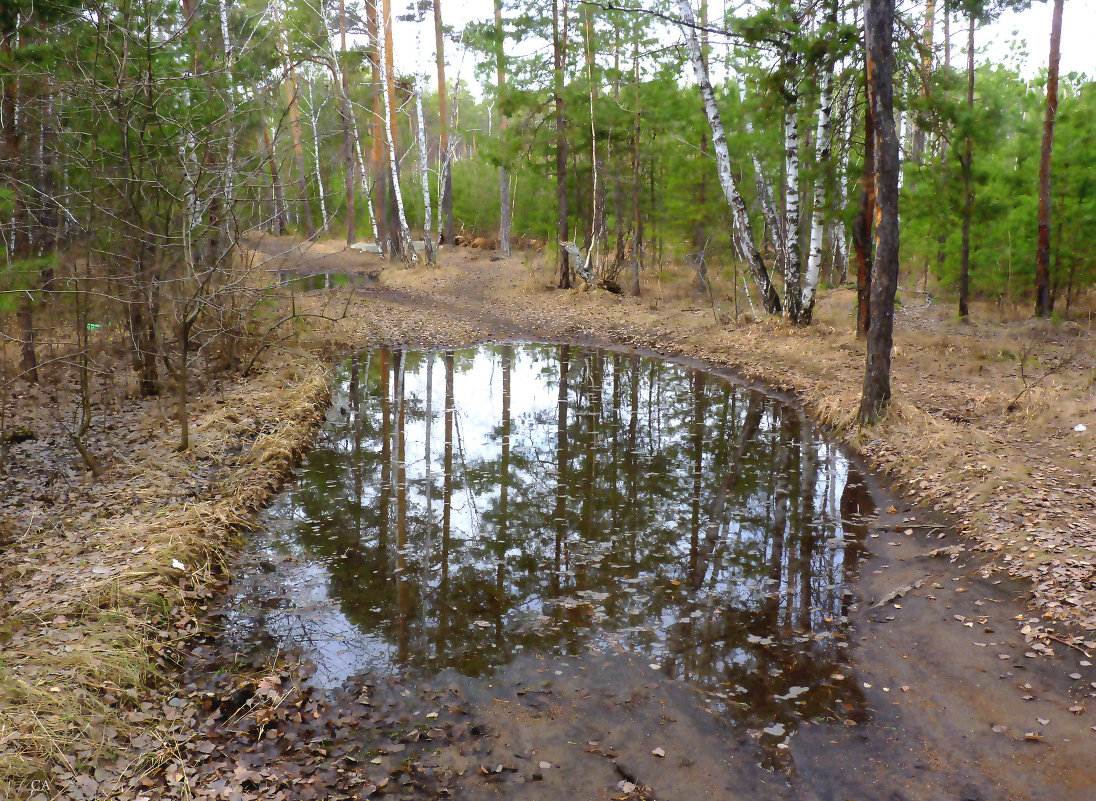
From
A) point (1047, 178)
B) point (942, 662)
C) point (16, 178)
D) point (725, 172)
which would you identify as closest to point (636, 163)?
point (725, 172)

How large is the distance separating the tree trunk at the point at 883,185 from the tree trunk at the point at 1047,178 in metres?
8.32

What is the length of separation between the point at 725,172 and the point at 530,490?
9.81 metres

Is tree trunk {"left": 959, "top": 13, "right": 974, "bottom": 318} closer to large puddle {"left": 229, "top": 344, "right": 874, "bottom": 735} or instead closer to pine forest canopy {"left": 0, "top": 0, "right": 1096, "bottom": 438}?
pine forest canopy {"left": 0, "top": 0, "right": 1096, "bottom": 438}

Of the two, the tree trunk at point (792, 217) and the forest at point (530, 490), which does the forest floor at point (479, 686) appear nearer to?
the forest at point (530, 490)

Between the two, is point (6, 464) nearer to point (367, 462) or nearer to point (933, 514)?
point (367, 462)

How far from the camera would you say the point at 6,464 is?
8406mm

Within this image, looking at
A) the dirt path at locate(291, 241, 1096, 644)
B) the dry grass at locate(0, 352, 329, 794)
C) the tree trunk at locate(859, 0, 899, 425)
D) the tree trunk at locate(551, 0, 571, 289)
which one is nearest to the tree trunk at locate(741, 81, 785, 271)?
the dirt path at locate(291, 241, 1096, 644)

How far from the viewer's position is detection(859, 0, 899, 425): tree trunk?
31.1 feet

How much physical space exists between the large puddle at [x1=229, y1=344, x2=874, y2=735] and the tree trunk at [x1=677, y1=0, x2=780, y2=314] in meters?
4.65

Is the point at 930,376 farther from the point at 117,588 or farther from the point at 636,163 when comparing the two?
the point at 636,163

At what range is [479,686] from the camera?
5195 millimetres

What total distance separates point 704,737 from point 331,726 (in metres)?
2.33

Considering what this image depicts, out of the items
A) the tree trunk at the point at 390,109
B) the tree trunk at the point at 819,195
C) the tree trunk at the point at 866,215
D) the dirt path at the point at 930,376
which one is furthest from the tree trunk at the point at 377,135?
the tree trunk at the point at 866,215

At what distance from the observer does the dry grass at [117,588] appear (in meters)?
4.34
